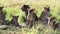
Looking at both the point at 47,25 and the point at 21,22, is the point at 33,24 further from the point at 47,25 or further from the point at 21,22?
the point at 21,22

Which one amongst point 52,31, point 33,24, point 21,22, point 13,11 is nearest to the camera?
point 52,31

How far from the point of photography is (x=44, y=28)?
13.3 meters

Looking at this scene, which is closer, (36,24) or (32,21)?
(36,24)

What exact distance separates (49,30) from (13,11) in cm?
595

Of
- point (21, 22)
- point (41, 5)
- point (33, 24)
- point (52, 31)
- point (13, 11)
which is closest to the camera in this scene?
point (52, 31)

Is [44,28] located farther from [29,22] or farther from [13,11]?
[13,11]

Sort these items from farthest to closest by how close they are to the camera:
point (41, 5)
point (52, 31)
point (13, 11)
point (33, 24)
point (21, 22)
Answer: point (41, 5), point (13, 11), point (21, 22), point (33, 24), point (52, 31)

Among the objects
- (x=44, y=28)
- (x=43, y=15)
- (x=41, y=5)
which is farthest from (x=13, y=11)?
(x=44, y=28)

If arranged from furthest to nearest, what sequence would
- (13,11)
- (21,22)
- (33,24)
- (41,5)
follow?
1. (41,5)
2. (13,11)
3. (21,22)
4. (33,24)

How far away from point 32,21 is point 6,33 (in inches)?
68.7

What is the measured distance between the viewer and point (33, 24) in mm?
14047

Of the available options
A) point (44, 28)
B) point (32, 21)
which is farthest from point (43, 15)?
point (44, 28)

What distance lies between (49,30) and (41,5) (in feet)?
23.5

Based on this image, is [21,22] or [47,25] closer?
[47,25]
